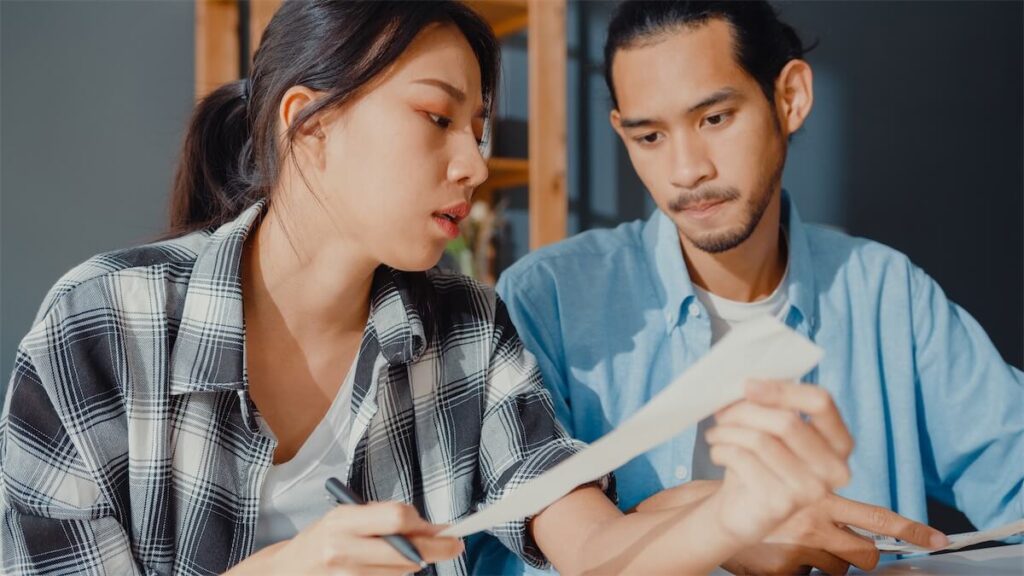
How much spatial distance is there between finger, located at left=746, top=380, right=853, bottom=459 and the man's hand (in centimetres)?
20

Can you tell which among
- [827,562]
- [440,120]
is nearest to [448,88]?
[440,120]

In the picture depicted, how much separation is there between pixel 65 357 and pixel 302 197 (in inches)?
11.6

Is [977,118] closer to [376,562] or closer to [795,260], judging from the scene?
[795,260]

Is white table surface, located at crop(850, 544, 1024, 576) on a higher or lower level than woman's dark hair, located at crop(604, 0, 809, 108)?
lower

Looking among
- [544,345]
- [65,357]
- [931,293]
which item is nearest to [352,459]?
[65,357]

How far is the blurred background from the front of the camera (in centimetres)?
243

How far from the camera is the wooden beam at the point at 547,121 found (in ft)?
8.73

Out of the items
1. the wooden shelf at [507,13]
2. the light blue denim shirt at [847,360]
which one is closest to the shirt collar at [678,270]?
the light blue denim shirt at [847,360]

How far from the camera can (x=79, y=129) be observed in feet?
8.73

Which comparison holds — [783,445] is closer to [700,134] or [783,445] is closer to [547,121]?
[700,134]

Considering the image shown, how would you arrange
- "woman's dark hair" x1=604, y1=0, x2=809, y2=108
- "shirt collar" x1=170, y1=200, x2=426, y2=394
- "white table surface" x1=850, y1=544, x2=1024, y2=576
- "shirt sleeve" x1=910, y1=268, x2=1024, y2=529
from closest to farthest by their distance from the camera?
"white table surface" x1=850, y1=544, x2=1024, y2=576 → "shirt collar" x1=170, y1=200, x2=426, y2=394 → "shirt sleeve" x1=910, y1=268, x2=1024, y2=529 → "woman's dark hair" x1=604, y1=0, x2=809, y2=108

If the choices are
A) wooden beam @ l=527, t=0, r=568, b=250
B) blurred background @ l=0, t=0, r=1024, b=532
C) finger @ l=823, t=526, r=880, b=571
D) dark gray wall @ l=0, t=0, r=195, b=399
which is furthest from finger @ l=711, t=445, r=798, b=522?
dark gray wall @ l=0, t=0, r=195, b=399

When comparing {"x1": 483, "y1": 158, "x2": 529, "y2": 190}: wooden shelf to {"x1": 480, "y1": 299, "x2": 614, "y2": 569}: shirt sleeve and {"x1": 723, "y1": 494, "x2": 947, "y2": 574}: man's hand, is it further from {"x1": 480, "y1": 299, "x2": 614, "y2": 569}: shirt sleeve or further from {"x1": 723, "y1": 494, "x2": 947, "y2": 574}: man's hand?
{"x1": 723, "y1": 494, "x2": 947, "y2": 574}: man's hand

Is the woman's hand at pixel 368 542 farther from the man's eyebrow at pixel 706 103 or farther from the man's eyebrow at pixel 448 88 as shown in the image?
the man's eyebrow at pixel 706 103
